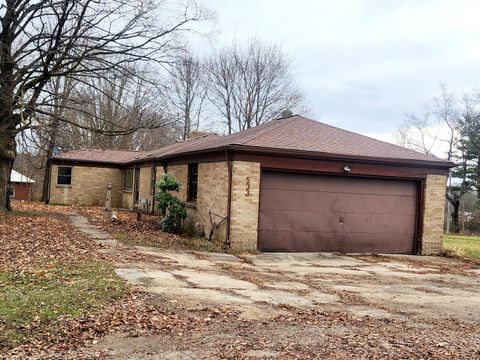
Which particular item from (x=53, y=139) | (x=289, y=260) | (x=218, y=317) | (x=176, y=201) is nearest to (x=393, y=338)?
(x=218, y=317)

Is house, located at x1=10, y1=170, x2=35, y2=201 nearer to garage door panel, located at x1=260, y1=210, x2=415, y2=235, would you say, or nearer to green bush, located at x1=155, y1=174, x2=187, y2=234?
green bush, located at x1=155, y1=174, x2=187, y2=234

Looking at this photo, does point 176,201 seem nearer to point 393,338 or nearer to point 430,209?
point 430,209

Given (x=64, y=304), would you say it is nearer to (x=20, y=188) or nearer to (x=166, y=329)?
(x=166, y=329)

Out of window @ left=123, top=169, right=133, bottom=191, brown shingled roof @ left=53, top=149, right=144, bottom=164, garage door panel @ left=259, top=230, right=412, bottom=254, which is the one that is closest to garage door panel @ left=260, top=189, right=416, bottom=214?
garage door panel @ left=259, top=230, right=412, bottom=254

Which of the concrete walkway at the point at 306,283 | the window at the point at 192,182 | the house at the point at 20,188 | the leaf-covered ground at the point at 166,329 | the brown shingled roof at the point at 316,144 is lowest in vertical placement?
the concrete walkway at the point at 306,283

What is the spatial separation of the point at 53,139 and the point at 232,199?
803 centimetres

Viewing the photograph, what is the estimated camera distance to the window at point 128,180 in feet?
101

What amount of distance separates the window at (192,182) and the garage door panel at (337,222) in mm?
4174

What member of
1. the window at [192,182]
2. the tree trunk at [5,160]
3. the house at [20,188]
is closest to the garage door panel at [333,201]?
the window at [192,182]

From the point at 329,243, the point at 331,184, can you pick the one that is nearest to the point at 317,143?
the point at 331,184

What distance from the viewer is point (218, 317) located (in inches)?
250

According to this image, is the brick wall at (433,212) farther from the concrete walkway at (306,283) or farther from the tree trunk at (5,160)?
the tree trunk at (5,160)

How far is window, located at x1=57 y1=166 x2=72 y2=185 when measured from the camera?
30797mm

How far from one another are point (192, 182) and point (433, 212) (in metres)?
8.23
